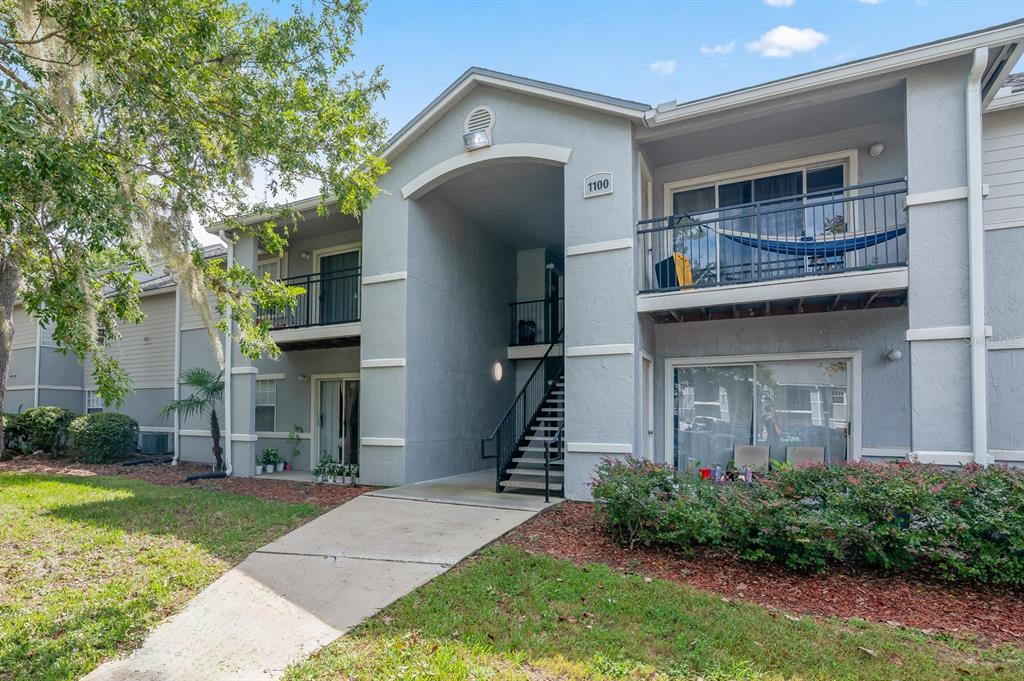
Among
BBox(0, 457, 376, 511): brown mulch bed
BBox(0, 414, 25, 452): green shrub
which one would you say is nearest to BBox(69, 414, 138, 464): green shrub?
BBox(0, 457, 376, 511): brown mulch bed

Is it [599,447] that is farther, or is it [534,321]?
[534,321]

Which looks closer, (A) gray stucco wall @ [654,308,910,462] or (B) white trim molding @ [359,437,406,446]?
(A) gray stucco wall @ [654,308,910,462]

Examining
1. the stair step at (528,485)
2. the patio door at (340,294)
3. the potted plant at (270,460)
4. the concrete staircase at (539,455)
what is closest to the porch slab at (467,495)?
the stair step at (528,485)

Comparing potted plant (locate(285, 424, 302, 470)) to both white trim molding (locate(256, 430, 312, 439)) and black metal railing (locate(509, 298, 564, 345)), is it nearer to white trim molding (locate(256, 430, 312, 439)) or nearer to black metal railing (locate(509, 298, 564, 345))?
white trim molding (locate(256, 430, 312, 439))

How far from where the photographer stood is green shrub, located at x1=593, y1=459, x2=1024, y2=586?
501cm

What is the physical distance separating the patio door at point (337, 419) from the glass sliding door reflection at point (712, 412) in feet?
22.3

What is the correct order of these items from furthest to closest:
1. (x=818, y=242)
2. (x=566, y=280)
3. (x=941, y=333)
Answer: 1. (x=566, y=280)
2. (x=818, y=242)
3. (x=941, y=333)

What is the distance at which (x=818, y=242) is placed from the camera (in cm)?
796

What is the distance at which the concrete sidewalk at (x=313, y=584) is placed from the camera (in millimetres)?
4059

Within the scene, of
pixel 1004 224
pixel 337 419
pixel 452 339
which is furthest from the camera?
pixel 337 419

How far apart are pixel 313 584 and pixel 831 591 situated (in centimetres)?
459

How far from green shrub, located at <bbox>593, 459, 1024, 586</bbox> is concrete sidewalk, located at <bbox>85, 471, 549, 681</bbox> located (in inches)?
80.2

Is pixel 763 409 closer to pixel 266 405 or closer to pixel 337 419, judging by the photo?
pixel 337 419

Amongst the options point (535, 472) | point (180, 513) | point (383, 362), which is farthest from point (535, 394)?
point (180, 513)
